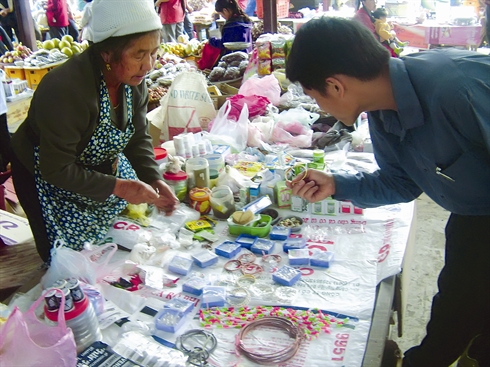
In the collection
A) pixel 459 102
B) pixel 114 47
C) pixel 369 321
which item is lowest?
pixel 369 321

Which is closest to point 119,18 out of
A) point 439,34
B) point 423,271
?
point 423,271

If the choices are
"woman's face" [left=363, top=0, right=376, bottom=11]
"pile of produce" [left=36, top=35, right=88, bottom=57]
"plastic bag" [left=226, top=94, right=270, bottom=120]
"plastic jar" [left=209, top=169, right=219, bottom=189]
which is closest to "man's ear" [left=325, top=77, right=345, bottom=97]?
"plastic jar" [left=209, top=169, right=219, bottom=189]

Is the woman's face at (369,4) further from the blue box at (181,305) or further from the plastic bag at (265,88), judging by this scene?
the blue box at (181,305)

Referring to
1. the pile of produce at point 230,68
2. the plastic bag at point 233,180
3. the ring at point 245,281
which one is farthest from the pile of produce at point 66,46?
the ring at point 245,281

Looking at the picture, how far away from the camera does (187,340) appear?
135 cm

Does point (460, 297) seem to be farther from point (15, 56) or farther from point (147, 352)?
point (15, 56)

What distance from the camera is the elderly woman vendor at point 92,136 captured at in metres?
1.59

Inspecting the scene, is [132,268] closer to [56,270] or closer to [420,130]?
[56,270]

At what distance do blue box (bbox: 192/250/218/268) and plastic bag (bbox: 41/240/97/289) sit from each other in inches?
14.6

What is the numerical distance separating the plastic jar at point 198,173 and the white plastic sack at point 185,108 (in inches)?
33.9

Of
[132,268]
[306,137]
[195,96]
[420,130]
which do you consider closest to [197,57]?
[195,96]

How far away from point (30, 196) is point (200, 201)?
0.71m

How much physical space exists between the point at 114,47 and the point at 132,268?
2.55 ft

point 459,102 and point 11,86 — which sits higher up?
point 459,102
